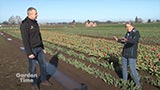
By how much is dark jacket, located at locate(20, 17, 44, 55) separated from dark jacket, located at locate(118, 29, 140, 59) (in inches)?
88.2

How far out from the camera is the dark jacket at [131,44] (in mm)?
7031

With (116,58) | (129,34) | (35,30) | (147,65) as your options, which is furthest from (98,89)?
(116,58)

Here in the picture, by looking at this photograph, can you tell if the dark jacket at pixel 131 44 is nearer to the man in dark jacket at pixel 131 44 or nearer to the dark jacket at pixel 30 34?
the man in dark jacket at pixel 131 44

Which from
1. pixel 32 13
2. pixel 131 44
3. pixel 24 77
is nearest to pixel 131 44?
pixel 131 44

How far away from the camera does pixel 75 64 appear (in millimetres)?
11555

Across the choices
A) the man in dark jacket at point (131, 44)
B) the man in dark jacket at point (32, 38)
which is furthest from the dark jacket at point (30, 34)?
the man in dark jacket at point (131, 44)

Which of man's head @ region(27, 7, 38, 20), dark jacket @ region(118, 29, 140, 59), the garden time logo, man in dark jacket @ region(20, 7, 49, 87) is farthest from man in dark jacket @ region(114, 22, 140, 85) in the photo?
the garden time logo

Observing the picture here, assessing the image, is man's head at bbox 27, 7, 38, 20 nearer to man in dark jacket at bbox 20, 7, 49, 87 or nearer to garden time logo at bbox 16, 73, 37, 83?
man in dark jacket at bbox 20, 7, 49, 87

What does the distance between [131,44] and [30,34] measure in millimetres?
2547

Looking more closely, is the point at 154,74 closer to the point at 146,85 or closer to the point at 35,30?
the point at 146,85

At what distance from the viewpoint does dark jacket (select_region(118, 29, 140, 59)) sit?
277 inches

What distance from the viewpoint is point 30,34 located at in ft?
22.4

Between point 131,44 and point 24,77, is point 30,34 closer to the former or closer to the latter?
point 131,44

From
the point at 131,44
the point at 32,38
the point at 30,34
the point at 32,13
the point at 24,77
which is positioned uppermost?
the point at 32,13
